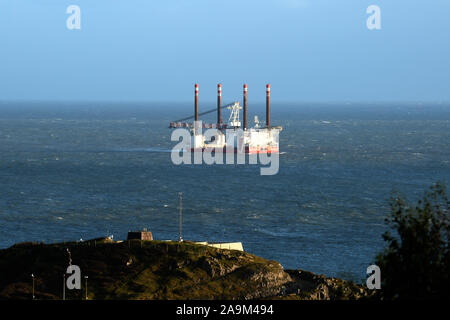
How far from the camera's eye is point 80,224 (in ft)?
322

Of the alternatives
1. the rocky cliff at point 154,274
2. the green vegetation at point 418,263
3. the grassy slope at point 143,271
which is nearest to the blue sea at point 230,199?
the rocky cliff at point 154,274

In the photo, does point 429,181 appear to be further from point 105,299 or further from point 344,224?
point 105,299

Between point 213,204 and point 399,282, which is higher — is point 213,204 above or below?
below

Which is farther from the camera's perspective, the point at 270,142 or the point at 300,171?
the point at 270,142

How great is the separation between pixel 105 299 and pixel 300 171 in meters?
99.6

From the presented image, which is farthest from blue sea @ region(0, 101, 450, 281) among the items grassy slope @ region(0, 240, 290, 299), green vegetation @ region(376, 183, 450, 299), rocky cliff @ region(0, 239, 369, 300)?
green vegetation @ region(376, 183, 450, 299)

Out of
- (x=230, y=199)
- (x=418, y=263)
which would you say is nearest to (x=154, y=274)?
(x=418, y=263)

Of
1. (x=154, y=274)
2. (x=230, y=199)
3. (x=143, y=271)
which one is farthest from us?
(x=230, y=199)

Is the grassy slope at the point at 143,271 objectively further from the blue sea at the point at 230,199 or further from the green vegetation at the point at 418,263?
the green vegetation at the point at 418,263

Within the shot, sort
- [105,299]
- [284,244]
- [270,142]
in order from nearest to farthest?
1. [105,299]
2. [284,244]
3. [270,142]

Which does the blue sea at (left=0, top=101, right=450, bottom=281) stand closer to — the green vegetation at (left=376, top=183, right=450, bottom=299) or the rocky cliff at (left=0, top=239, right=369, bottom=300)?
the rocky cliff at (left=0, top=239, right=369, bottom=300)

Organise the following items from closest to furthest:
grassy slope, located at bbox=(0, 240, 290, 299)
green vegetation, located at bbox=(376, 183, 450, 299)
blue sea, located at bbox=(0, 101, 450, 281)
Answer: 1. green vegetation, located at bbox=(376, 183, 450, 299)
2. grassy slope, located at bbox=(0, 240, 290, 299)
3. blue sea, located at bbox=(0, 101, 450, 281)

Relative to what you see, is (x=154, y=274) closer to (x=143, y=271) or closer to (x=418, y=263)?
(x=143, y=271)
